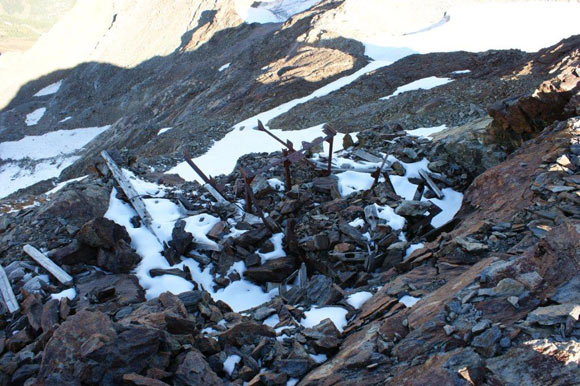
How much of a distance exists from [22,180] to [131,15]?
34064 millimetres

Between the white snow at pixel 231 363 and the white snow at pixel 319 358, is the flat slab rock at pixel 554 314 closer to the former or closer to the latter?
the white snow at pixel 319 358

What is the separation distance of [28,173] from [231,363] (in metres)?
30.6

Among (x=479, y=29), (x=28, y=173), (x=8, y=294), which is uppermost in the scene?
(x=28, y=173)

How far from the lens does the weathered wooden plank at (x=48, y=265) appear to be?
5613 millimetres

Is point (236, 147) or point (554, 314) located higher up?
point (236, 147)

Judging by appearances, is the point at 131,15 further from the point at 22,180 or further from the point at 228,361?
the point at 228,361

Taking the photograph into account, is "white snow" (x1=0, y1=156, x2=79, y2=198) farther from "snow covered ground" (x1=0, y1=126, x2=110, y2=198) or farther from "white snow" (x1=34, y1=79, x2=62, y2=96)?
"white snow" (x1=34, y1=79, x2=62, y2=96)

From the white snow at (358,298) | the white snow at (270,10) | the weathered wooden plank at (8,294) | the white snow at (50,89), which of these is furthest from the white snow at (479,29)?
the white snow at (50,89)

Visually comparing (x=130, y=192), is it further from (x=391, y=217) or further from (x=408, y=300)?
(x=408, y=300)

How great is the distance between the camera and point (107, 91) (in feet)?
144

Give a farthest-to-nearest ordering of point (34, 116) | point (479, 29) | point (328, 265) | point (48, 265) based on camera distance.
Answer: point (34, 116) → point (479, 29) → point (328, 265) → point (48, 265)

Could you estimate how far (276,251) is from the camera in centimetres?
663

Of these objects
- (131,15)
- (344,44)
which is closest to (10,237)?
(344,44)

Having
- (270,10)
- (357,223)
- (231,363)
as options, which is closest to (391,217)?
(357,223)
